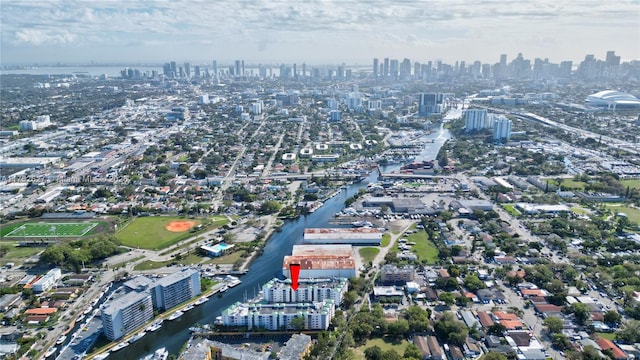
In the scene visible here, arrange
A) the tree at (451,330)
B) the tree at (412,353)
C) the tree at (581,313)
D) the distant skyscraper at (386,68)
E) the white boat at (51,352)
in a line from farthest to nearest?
the distant skyscraper at (386,68)
the tree at (581,313)
the tree at (451,330)
the white boat at (51,352)
the tree at (412,353)

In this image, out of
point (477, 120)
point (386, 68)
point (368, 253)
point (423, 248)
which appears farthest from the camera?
point (386, 68)

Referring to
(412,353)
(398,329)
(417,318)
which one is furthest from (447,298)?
(412,353)

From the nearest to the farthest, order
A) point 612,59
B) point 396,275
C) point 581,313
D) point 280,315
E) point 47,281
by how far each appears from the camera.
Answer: point 280,315, point 581,313, point 47,281, point 396,275, point 612,59

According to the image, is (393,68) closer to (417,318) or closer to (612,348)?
(417,318)

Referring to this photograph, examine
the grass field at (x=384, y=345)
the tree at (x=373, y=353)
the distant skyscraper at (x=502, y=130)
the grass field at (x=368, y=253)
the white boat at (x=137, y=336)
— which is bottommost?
the white boat at (x=137, y=336)

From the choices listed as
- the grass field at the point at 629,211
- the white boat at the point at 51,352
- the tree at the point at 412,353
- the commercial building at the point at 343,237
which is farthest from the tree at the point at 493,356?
the grass field at the point at 629,211

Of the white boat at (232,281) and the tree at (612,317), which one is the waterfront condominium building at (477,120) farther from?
the white boat at (232,281)

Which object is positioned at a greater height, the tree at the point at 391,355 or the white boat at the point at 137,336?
the tree at the point at 391,355

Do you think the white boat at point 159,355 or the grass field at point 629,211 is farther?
the grass field at point 629,211
